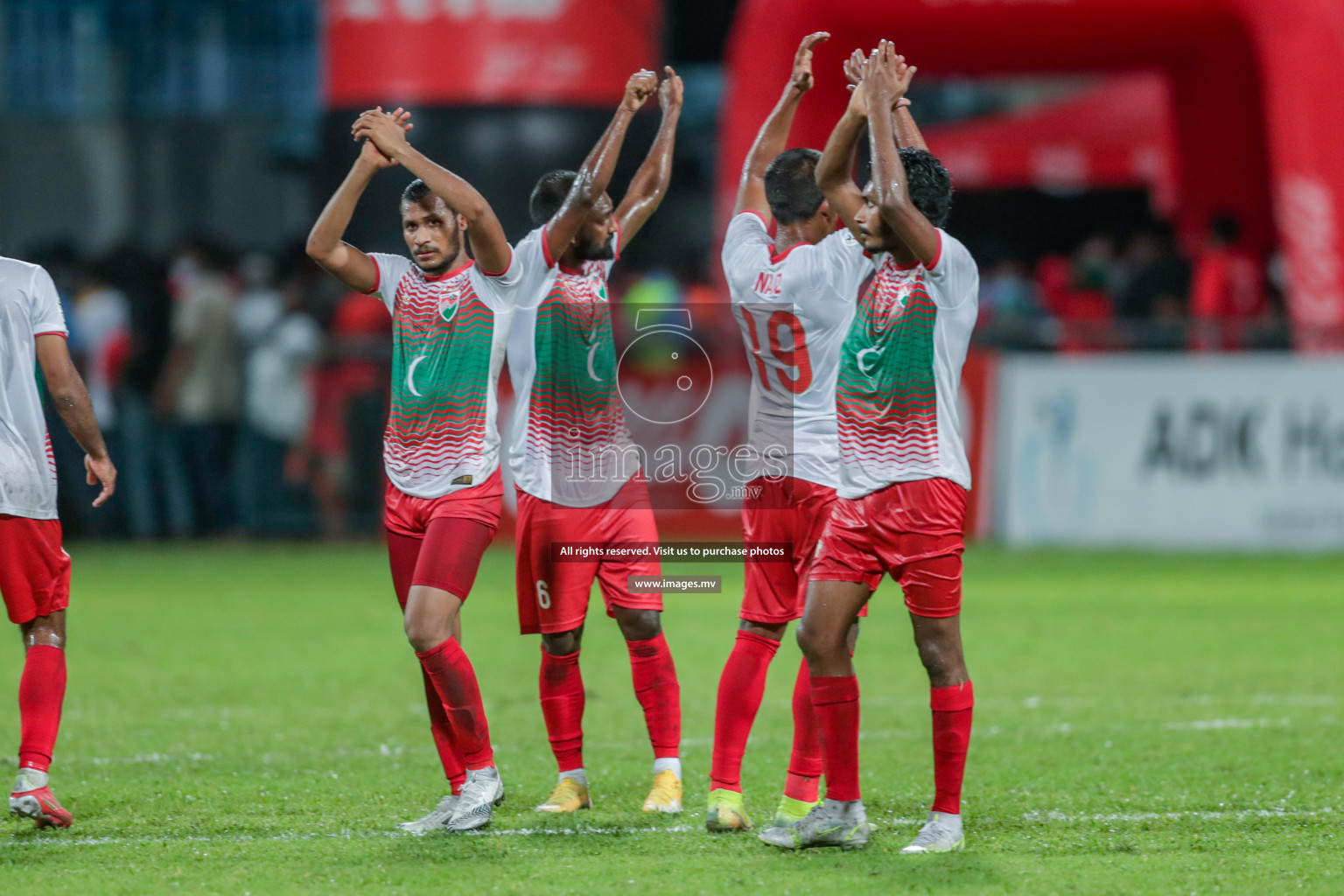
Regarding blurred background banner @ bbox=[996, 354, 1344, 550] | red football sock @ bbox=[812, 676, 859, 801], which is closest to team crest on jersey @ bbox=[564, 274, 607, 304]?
red football sock @ bbox=[812, 676, 859, 801]

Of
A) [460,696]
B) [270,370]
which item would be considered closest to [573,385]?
[460,696]

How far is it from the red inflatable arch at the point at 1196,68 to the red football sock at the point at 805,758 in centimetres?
1039

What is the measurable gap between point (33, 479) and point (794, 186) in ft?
9.75

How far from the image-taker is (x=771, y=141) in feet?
21.1

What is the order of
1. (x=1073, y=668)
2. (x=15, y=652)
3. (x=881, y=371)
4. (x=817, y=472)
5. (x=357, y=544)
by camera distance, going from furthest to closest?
1. (x=357, y=544)
2. (x=15, y=652)
3. (x=1073, y=668)
4. (x=817, y=472)
5. (x=881, y=371)

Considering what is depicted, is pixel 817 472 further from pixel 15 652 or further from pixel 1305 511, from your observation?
pixel 1305 511

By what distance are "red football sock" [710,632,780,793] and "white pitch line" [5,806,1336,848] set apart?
0.23 metres

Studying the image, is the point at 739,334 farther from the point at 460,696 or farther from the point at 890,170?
the point at 890,170

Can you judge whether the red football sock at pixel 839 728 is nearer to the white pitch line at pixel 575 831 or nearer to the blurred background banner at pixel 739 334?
the white pitch line at pixel 575 831

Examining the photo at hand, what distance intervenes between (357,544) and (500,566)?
1.82m

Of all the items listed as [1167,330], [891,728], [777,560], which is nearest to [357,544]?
[1167,330]

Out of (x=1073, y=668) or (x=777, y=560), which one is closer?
(x=777, y=560)

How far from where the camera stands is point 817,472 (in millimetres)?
6227

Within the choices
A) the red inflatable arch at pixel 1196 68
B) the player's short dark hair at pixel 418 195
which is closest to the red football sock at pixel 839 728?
the player's short dark hair at pixel 418 195
